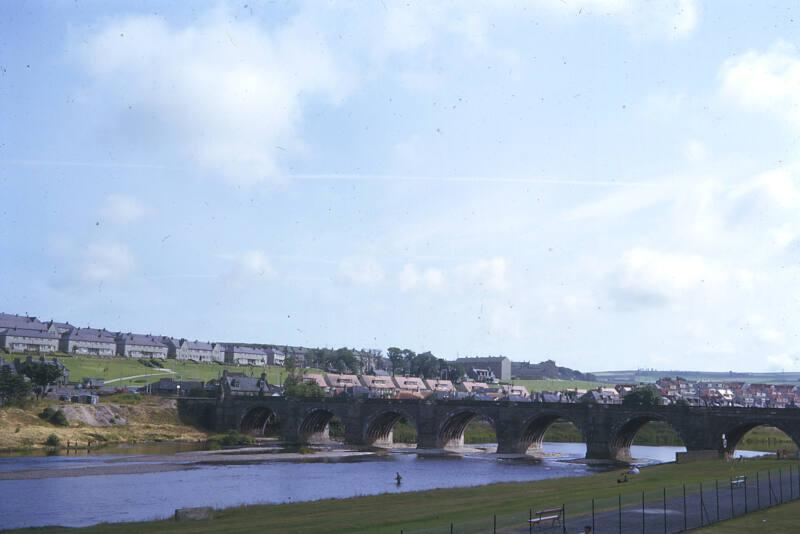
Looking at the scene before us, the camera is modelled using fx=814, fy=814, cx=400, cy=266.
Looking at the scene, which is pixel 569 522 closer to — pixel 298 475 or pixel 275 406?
pixel 298 475

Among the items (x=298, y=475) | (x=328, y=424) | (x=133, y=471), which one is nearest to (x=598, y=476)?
(x=298, y=475)

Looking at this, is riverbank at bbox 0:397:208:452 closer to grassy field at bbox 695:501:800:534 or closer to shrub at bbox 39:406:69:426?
shrub at bbox 39:406:69:426

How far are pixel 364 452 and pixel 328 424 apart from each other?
32.7 m

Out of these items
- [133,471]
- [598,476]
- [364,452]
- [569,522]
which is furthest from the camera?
[364,452]

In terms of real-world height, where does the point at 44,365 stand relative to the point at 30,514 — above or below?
above

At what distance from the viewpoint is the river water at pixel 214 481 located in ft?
209

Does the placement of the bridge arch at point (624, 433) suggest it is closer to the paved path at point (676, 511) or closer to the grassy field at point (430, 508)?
the grassy field at point (430, 508)

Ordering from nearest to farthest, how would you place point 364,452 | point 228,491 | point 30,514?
point 30,514
point 228,491
point 364,452

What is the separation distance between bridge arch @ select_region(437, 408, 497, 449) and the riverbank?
150 ft

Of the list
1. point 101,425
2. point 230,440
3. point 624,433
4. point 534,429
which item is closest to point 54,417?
point 101,425

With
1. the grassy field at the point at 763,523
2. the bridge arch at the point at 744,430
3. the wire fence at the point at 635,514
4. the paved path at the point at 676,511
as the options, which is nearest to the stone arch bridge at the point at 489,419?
the bridge arch at the point at 744,430

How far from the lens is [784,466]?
7800 cm

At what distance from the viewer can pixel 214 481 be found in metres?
85.6

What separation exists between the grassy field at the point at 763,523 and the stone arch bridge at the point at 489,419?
5991 cm
